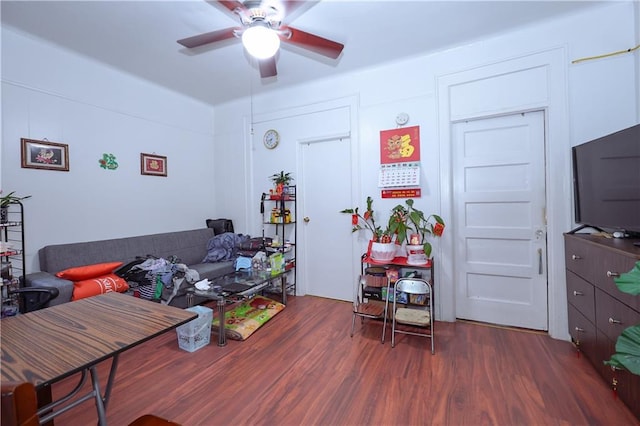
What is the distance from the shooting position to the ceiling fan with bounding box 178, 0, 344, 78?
5.72 feet

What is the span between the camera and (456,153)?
2887 millimetres

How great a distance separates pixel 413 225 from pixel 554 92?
5.47 ft

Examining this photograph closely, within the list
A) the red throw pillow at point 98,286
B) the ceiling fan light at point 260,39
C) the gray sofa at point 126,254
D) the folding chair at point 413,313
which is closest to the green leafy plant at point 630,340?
the folding chair at point 413,313

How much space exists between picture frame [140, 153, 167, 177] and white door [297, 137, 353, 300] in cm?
185

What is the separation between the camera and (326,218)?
3.61 meters

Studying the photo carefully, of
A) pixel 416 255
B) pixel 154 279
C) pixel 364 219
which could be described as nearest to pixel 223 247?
pixel 154 279

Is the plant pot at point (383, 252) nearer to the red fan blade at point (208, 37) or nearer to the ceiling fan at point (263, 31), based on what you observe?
the ceiling fan at point (263, 31)

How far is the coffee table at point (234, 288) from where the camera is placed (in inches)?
96.7

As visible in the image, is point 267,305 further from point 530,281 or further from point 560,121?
point 560,121

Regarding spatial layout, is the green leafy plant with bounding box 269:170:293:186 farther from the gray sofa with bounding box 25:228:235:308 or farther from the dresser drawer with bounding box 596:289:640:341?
the dresser drawer with bounding box 596:289:640:341

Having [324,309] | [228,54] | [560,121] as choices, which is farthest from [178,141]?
[560,121]

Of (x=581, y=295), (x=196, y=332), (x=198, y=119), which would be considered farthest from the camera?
(x=198, y=119)

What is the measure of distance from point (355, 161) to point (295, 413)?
2.52 meters

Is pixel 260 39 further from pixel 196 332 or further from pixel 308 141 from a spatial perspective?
pixel 196 332
